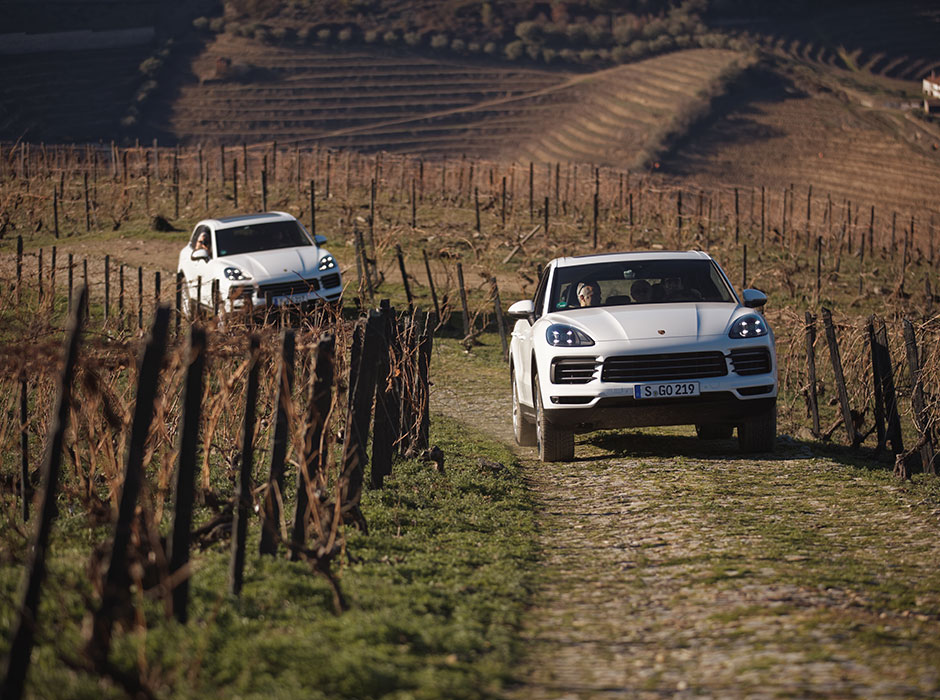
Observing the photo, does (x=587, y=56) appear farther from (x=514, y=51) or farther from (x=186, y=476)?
(x=186, y=476)

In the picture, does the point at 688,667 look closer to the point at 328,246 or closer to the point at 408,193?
the point at 328,246

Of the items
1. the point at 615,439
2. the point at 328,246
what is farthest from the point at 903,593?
the point at 328,246

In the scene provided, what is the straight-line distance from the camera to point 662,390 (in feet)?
31.8

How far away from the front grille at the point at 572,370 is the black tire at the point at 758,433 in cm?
161

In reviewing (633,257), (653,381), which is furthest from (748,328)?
(633,257)

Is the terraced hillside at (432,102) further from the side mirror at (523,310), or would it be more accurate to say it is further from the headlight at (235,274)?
the side mirror at (523,310)

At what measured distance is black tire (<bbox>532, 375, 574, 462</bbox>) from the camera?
10.4 meters

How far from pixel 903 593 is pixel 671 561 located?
1.36 meters

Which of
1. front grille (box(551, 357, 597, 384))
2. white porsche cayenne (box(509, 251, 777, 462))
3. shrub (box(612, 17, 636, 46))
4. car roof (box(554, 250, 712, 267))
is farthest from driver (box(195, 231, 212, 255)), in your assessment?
shrub (box(612, 17, 636, 46))

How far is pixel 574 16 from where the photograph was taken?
13975cm

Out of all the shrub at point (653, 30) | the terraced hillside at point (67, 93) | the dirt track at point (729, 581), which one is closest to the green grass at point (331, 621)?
the dirt track at point (729, 581)

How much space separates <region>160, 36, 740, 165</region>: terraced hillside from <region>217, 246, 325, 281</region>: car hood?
236ft

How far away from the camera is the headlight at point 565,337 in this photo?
32.6 feet

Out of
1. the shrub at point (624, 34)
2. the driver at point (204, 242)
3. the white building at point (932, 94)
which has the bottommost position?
the white building at point (932, 94)
